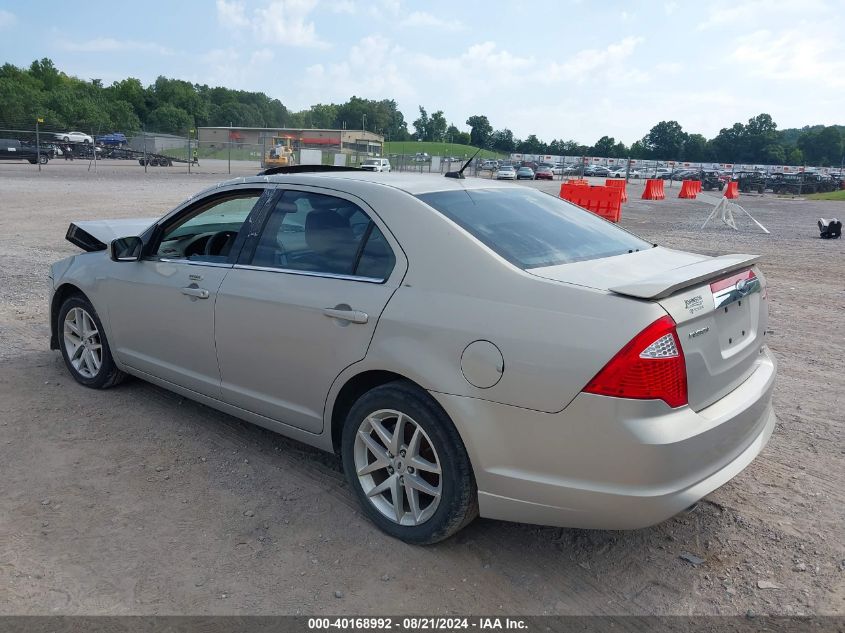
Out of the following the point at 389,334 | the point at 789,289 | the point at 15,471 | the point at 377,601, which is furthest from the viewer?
the point at 789,289

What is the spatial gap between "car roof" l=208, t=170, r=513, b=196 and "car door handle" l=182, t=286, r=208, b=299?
2.22 ft

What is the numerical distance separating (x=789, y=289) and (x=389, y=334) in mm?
8204

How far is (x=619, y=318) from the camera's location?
2.65 meters

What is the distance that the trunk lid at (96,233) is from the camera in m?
5.83

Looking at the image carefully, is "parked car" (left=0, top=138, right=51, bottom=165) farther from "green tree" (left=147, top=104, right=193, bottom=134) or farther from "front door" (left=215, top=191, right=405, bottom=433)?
"green tree" (left=147, top=104, right=193, bottom=134)

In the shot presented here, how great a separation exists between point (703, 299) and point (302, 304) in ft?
6.11

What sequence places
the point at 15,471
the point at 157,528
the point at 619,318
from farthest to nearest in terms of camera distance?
the point at 15,471 → the point at 157,528 → the point at 619,318

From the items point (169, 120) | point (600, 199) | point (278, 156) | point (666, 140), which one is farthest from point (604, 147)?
point (600, 199)

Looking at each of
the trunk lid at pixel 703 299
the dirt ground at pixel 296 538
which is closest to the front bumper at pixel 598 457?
the trunk lid at pixel 703 299

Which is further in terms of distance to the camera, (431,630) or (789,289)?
(789,289)

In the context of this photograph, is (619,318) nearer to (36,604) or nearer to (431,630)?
(431,630)

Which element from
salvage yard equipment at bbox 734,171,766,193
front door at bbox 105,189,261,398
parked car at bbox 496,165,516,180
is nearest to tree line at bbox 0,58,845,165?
parked car at bbox 496,165,516,180

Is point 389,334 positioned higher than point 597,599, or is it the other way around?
point 389,334

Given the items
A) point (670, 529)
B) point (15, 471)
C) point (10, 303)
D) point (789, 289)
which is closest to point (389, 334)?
point (670, 529)
